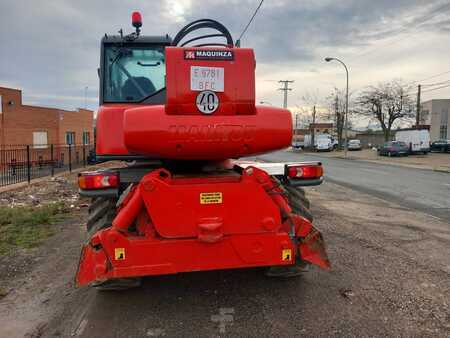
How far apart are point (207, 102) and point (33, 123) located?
31.6 m

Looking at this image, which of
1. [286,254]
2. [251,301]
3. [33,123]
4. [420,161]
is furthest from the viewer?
[420,161]

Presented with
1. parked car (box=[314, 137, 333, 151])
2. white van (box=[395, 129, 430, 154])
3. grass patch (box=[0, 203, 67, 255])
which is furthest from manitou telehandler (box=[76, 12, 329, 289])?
parked car (box=[314, 137, 333, 151])

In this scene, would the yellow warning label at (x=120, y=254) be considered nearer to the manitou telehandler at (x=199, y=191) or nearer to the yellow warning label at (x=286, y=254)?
the manitou telehandler at (x=199, y=191)

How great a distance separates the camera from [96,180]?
355 cm

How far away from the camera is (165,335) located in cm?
317

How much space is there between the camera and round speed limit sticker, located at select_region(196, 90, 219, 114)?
3156 millimetres

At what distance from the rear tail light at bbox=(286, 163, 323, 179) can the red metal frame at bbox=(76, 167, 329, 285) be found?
2.35 ft

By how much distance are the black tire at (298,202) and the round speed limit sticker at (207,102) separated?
1532 millimetres

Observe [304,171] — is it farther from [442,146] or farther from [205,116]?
[442,146]

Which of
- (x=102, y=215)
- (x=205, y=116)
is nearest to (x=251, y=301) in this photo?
(x=102, y=215)

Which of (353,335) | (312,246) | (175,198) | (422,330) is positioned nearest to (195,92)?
(175,198)

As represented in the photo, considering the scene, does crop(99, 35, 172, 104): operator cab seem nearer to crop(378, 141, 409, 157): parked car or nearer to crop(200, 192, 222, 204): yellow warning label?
crop(200, 192, 222, 204): yellow warning label

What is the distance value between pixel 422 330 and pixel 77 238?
5.19 m

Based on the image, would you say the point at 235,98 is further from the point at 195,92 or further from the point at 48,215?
the point at 48,215
